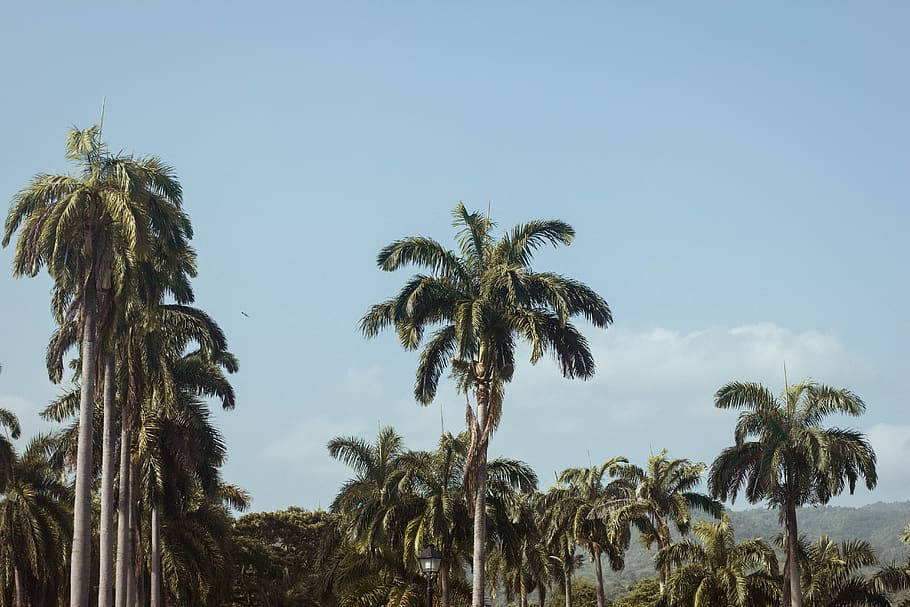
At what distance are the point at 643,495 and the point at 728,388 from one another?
11109mm

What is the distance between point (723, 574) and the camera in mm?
41812

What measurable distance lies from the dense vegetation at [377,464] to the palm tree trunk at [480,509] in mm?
62

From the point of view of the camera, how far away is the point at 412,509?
1480 inches

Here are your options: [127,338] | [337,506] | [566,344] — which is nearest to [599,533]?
[337,506]

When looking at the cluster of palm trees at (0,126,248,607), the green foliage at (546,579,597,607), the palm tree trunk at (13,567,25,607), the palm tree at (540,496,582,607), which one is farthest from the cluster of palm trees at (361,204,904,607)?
the green foliage at (546,579,597,607)

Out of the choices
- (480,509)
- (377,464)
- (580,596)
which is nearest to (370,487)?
(377,464)

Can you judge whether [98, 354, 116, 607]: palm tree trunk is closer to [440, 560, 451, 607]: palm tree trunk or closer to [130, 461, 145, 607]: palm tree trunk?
[130, 461, 145, 607]: palm tree trunk

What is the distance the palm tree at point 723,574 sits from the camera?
136ft

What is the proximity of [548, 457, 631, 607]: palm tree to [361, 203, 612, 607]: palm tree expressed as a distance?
54.3 feet

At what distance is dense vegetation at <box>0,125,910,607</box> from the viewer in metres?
26.7

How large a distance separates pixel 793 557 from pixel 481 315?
638 inches

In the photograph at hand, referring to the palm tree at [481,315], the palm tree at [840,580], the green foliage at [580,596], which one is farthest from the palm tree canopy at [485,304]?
the green foliage at [580,596]

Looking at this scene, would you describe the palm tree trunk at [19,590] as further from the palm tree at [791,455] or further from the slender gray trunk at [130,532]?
the palm tree at [791,455]

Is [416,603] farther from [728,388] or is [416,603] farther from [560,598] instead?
[560,598]
